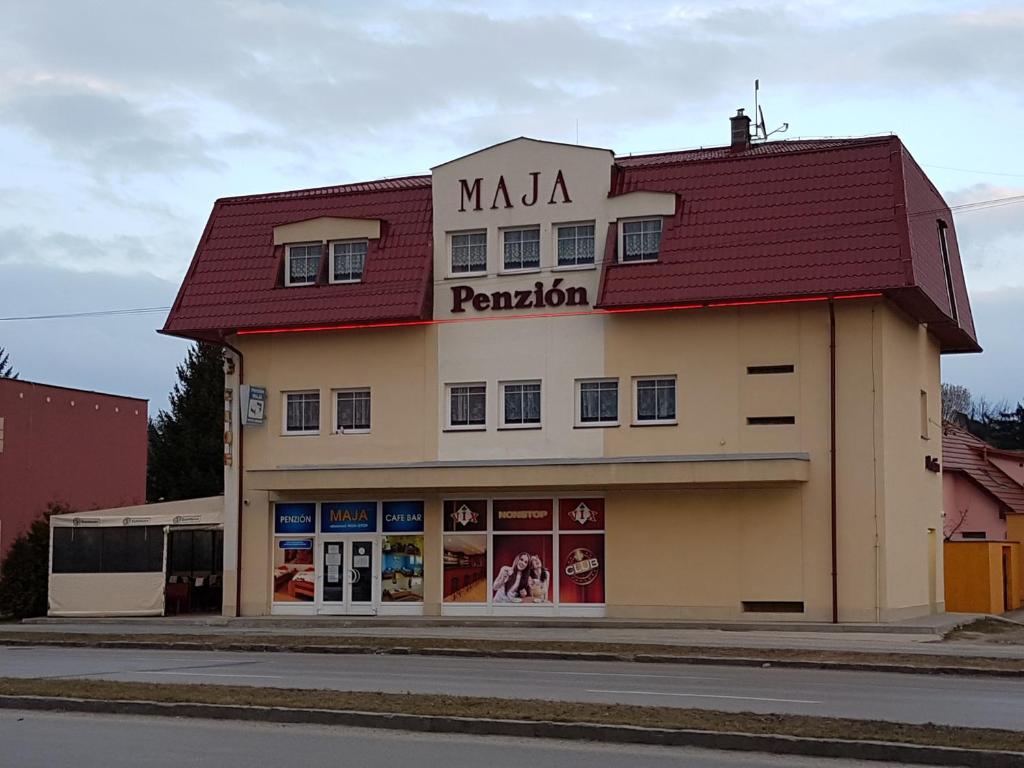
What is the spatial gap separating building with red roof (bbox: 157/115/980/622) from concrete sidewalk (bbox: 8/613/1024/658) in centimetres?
120

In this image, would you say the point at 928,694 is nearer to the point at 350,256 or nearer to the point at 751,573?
the point at 751,573

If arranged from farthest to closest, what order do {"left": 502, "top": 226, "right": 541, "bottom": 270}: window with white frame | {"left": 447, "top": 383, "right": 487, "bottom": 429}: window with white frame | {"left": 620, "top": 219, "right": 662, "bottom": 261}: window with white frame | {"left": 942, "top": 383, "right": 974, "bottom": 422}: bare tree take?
{"left": 942, "top": 383, "right": 974, "bottom": 422}: bare tree < {"left": 447, "top": 383, "right": 487, "bottom": 429}: window with white frame < {"left": 502, "top": 226, "right": 541, "bottom": 270}: window with white frame < {"left": 620, "top": 219, "right": 662, "bottom": 261}: window with white frame

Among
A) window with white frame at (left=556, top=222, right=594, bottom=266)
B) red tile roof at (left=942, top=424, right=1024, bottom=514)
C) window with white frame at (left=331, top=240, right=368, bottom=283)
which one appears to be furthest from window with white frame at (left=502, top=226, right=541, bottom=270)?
red tile roof at (left=942, top=424, right=1024, bottom=514)

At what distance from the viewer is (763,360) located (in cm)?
3061

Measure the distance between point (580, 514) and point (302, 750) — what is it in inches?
789

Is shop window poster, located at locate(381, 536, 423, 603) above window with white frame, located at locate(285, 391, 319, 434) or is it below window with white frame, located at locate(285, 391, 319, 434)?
below

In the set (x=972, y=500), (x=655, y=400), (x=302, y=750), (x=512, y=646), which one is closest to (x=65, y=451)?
(x=655, y=400)

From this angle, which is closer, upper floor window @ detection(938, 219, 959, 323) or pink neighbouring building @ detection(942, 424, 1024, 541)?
upper floor window @ detection(938, 219, 959, 323)

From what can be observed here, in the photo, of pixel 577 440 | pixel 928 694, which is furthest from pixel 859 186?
pixel 928 694

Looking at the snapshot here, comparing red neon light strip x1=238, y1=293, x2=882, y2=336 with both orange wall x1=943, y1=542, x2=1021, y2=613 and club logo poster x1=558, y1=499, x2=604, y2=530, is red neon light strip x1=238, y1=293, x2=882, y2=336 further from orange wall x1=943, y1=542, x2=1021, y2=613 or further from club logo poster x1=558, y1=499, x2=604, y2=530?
orange wall x1=943, y1=542, x2=1021, y2=613

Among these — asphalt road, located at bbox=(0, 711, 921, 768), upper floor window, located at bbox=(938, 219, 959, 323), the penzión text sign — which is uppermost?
upper floor window, located at bbox=(938, 219, 959, 323)

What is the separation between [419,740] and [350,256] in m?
22.5

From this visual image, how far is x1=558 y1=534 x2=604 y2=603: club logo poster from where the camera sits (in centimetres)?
3192

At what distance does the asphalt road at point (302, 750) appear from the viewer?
38.7 ft
